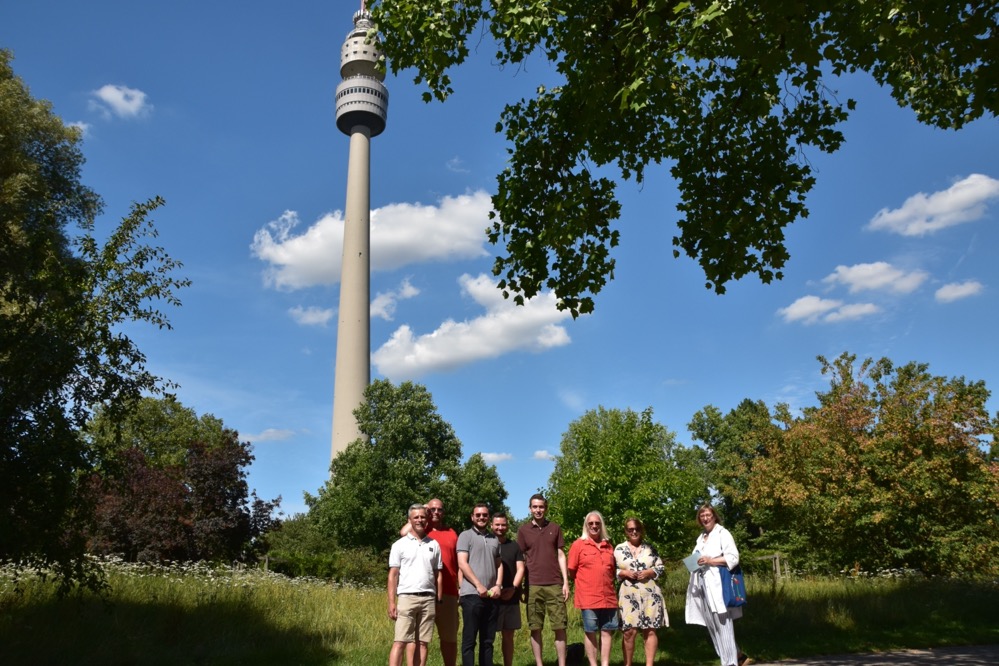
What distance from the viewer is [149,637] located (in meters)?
9.80

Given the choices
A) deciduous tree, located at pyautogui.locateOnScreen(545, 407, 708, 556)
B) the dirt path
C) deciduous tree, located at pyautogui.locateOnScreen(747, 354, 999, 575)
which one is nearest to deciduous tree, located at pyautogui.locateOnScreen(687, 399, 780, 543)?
deciduous tree, located at pyautogui.locateOnScreen(545, 407, 708, 556)

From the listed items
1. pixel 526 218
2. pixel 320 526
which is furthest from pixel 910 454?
pixel 320 526

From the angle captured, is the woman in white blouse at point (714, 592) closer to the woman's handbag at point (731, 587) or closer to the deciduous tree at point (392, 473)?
the woman's handbag at point (731, 587)

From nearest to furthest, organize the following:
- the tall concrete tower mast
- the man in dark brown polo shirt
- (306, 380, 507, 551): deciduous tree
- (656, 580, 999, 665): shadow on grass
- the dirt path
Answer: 1. the man in dark brown polo shirt
2. the dirt path
3. (656, 580, 999, 665): shadow on grass
4. (306, 380, 507, 551): deciduous tree
5. the tall concrete tower mast

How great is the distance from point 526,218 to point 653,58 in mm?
3431

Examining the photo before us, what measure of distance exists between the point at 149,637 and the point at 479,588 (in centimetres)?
523

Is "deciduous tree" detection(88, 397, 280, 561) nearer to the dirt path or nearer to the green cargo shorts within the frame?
the green cargo shorts

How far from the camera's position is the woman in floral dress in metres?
8.00

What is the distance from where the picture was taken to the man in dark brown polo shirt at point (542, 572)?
26.6 feet

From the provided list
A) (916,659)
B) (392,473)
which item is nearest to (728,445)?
(392,473)

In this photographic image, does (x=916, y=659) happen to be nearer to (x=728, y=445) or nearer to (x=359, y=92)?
(x=728, y=445)

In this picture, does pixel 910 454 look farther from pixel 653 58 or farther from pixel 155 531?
pixel 155 531

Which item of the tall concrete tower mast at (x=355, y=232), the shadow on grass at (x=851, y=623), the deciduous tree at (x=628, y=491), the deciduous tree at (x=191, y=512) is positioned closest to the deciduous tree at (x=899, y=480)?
the shadow on grass at (x=851, y=623)

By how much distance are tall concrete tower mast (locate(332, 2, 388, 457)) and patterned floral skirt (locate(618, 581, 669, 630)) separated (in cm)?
4316
